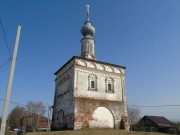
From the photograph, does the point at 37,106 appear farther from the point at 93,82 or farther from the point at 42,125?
the point at 93,82

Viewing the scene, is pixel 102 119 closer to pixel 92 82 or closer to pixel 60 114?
pixel 92 82

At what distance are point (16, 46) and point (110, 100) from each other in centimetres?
1746

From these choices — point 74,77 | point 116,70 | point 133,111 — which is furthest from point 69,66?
point 133,111

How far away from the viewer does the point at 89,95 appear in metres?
21.7

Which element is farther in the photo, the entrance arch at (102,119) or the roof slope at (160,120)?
the roof slope at (160,120)

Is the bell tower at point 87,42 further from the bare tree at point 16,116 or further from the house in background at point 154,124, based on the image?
the bare tree at point 16,116

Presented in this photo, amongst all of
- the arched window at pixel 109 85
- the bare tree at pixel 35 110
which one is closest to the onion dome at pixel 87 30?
the arched window at pixel 109 85

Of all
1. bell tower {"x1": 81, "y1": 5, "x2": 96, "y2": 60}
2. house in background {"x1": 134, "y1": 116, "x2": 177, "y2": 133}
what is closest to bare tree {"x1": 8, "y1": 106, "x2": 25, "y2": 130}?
house in background {"x1": 134, "y1": 116, "x2": 177, "y2": 133}

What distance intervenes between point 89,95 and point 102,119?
3.07m

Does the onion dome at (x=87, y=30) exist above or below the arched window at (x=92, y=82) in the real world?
above

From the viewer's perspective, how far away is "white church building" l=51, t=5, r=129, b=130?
67.4 feet

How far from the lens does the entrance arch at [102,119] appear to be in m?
20.8

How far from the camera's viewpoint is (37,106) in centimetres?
4950

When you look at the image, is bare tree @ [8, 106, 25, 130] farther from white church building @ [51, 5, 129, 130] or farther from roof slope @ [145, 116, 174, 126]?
roof slope @ [145, 116, 174, 126]
